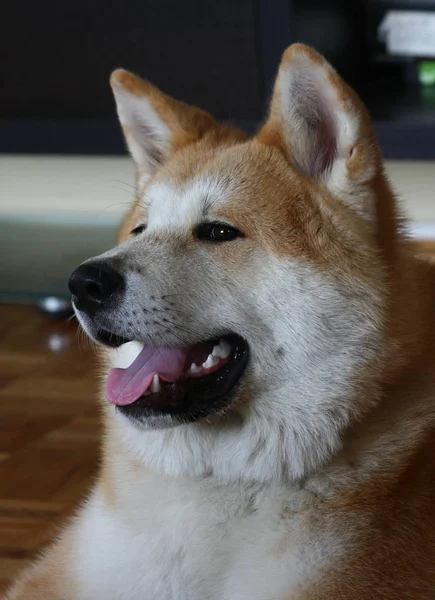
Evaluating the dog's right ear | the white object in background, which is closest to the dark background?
the white object in background

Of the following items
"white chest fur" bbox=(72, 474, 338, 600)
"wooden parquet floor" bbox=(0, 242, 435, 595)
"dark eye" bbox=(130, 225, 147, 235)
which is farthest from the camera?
"wooden parquet floor" bbox=(0, 242, 435, 595)

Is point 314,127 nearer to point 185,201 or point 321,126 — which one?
point 321,126

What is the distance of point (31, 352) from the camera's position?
7.36 ft

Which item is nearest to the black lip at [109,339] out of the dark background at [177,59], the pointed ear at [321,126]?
the pointed ear at [321,126]

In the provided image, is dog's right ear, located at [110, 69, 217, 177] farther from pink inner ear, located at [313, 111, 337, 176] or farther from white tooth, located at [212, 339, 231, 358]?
white tooth, located at [212, 339, 231, 358]

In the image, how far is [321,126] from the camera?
1.12 metres

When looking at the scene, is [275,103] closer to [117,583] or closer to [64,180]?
[117,583]

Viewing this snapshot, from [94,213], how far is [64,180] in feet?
0.48

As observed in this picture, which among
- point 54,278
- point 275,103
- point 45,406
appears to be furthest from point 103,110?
point 275,103

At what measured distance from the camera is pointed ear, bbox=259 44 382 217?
105cm

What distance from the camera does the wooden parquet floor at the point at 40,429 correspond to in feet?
4.81

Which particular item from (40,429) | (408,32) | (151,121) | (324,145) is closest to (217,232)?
(324,145)

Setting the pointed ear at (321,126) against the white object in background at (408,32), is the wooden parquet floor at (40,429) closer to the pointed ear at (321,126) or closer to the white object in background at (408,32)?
the pointed ear at (321,126)

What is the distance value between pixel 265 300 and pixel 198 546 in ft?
0.95
